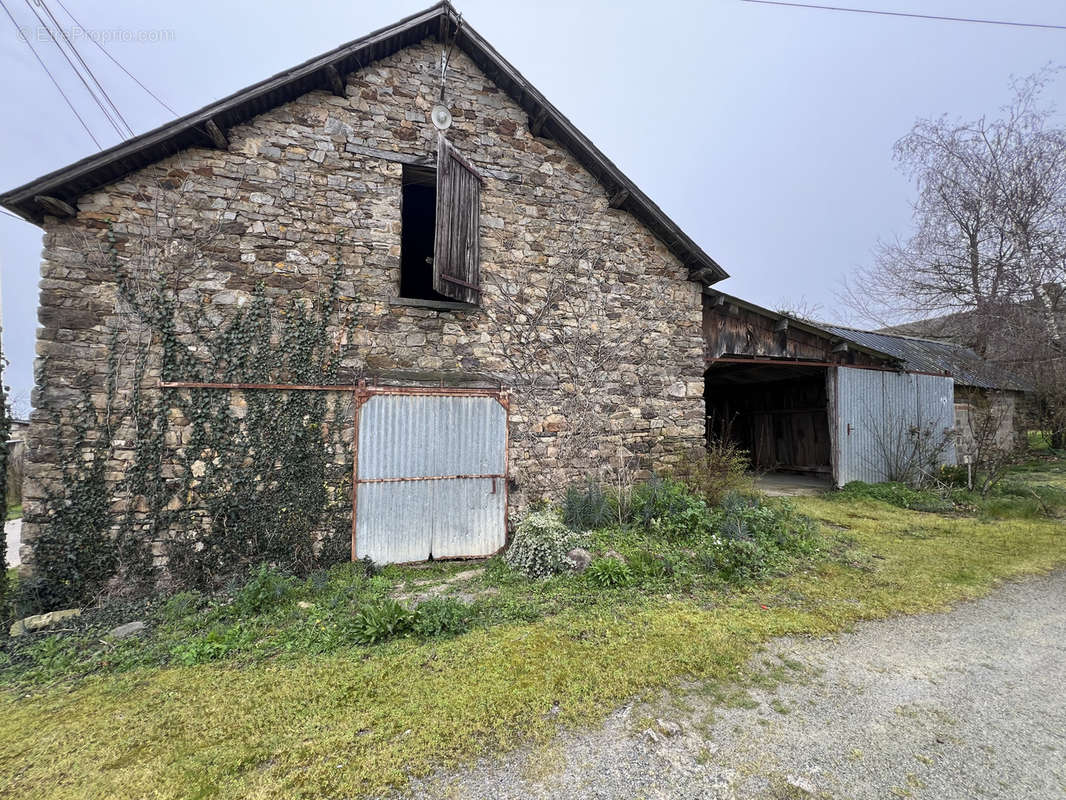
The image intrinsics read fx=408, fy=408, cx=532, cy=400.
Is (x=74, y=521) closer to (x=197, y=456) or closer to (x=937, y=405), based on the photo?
(x=197, y=456)

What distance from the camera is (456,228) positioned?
579 centimetres

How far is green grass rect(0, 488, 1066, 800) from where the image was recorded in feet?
7.52

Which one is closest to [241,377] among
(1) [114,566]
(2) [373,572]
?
(1) [114,566]

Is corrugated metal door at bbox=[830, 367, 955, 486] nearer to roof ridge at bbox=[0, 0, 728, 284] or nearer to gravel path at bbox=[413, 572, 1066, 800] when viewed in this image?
roof ridge at bbox=[0, 0, 728, 284]

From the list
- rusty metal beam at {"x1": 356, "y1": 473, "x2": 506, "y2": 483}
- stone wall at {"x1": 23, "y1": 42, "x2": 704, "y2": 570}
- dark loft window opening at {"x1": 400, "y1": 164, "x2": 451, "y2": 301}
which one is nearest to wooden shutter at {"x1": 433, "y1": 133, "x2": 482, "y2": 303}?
stone wall at {"x1": 23, "y1": 42, "x2": 704, "y2": 570}

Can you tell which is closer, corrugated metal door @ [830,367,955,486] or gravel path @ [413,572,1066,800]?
gravel path @ [413,572,1066,800]

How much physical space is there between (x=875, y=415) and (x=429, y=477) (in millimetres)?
10163

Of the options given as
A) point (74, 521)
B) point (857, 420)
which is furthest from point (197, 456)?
point (857, 420)

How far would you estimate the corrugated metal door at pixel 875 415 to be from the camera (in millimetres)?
9211

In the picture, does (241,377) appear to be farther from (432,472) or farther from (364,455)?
(432,472)

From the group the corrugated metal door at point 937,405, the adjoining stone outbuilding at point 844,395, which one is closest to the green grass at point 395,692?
the adjoining stone outbuilding at point 844,395

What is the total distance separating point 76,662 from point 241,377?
3.01 metres

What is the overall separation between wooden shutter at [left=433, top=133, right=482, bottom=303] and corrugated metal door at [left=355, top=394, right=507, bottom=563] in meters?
1.59

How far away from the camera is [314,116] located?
568cm
